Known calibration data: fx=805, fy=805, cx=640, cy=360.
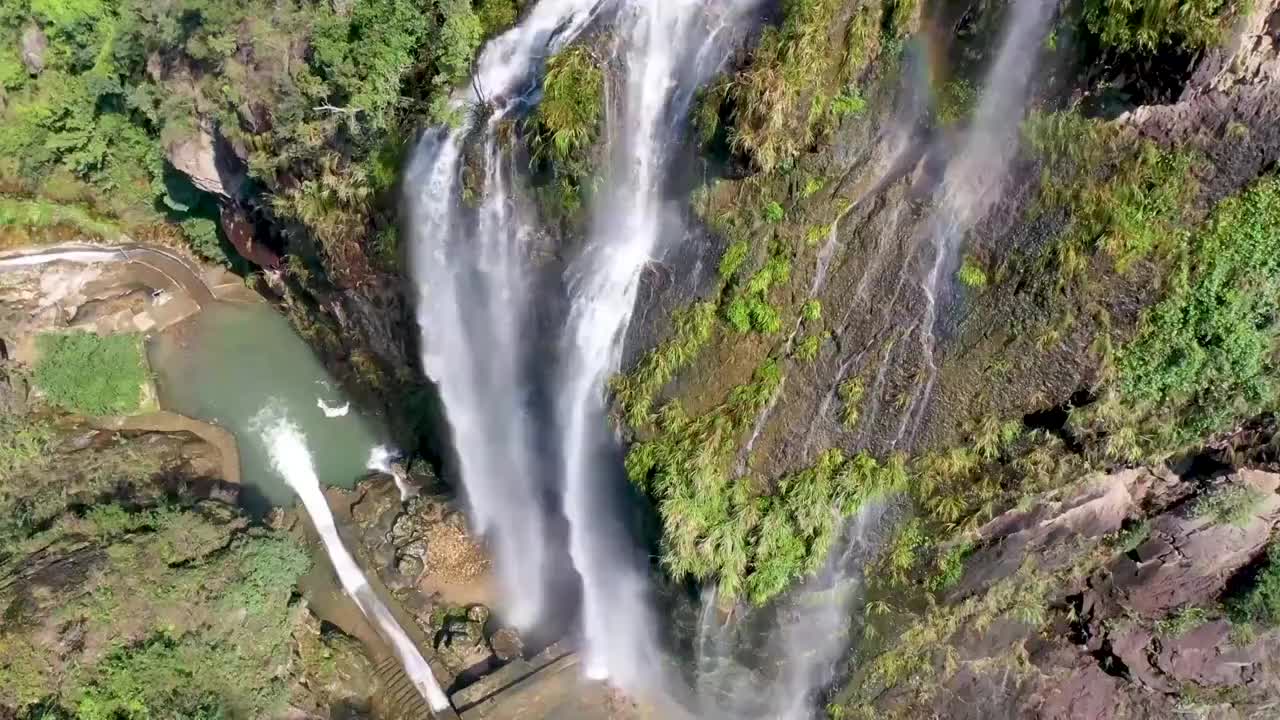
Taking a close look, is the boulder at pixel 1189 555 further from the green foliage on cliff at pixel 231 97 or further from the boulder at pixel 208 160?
the boulder at pixel 208 160

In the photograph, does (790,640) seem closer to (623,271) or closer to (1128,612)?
(1128,612)

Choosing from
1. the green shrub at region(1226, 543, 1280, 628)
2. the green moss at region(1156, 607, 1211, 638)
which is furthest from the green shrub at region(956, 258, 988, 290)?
the green moss at region(1156, 607, 1211, 638)

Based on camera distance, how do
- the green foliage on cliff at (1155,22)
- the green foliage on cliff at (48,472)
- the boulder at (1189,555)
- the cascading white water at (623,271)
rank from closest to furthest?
the green foliage on cliff at (1155,22) < the boulder at (1189,555) < the cascading white water at (623,271) < the green foliage on cliff at (48,472)

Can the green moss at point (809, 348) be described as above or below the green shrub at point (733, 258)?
below

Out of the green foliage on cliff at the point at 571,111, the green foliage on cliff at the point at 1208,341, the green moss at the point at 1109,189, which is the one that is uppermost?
the green foliage on cliff at the point at 571,111

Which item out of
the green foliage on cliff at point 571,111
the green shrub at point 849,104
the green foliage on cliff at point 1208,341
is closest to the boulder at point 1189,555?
the green foliage on cliff at point 1208,341

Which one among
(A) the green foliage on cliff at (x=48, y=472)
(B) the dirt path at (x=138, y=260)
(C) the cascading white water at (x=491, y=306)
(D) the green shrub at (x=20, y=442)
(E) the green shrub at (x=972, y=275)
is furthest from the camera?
(B) the dirt path at (x=138, y=260)

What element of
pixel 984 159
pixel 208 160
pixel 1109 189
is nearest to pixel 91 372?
pixel 208 160

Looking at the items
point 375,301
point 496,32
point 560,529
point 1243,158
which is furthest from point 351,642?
point 1243,158
